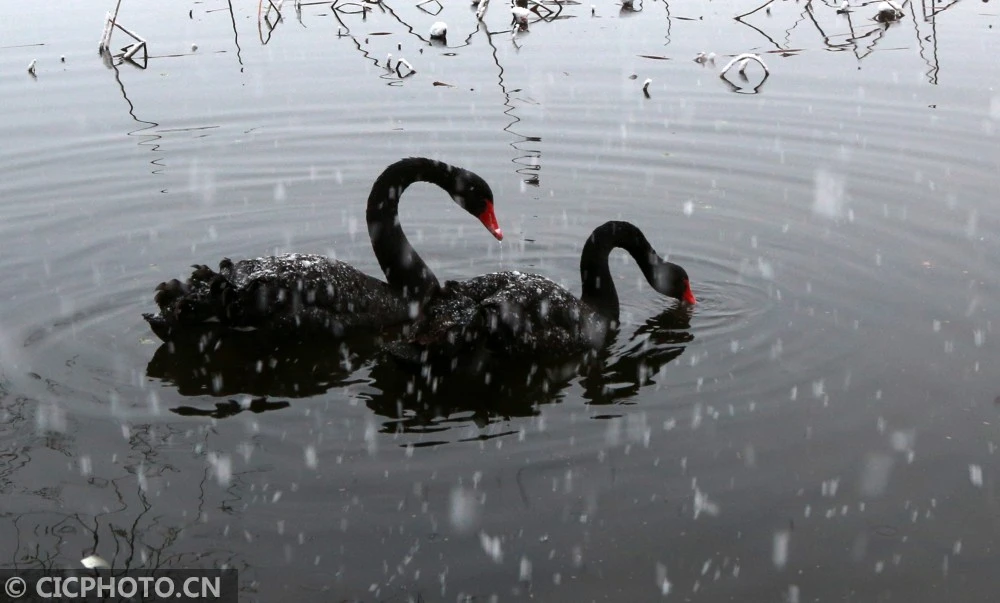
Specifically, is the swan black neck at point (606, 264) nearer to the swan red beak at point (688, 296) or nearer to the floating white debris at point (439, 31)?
the swan red beak at point (688, 296)

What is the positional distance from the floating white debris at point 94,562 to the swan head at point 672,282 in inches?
162

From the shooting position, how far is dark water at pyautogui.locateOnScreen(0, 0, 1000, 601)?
4715 mm

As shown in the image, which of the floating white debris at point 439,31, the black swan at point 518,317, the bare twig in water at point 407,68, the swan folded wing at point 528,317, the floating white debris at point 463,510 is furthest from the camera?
the floating white debris at point 439,31

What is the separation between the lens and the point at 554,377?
6574 mm

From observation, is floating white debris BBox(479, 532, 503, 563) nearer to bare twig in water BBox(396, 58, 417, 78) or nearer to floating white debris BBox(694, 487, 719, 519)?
floating white debris BBox(694, 487, 719, 519)

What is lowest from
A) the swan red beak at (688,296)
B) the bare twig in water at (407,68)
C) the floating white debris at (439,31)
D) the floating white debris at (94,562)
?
the floating white debris at (94,562)

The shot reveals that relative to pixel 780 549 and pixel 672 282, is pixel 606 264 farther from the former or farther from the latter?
pixel 780 549

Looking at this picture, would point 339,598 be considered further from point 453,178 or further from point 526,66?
point 526,66

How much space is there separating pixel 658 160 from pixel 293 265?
4726 millimetres

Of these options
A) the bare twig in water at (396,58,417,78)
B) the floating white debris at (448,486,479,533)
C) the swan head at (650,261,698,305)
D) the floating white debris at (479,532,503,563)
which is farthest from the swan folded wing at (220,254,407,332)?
the bare twig in water at (396,58,417,78)

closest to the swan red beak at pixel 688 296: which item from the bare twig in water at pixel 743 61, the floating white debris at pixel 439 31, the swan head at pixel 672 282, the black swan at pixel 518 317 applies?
the swan head at pixel 672 282

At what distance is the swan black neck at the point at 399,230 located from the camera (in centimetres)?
768

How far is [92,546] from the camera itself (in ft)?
15.6

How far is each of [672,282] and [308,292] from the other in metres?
2.36
